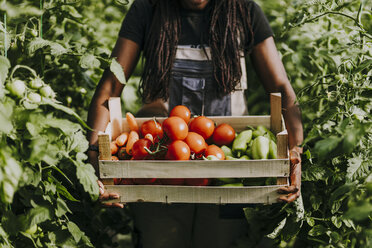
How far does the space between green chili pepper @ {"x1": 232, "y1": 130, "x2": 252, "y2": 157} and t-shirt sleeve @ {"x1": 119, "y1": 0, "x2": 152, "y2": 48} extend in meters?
0.77

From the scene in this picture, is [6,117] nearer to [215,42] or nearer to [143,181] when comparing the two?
[143,181]

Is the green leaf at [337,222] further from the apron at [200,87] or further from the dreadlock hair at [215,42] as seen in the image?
the dreadlock hair at [215,42]

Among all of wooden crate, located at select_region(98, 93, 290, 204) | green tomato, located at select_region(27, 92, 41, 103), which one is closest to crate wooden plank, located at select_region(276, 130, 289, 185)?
wooden crate, located at select_region(98, 93, 290, 204)

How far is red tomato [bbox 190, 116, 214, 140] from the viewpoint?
6.04 feet

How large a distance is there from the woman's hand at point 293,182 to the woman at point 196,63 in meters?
0.51

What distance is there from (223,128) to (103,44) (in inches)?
43.4

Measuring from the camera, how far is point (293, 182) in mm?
1677

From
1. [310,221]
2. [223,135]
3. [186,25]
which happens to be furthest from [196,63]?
[310,221]

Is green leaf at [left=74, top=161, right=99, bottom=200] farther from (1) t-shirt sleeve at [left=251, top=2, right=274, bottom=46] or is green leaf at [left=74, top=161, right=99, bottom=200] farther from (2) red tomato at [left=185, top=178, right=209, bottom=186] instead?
(1) t-shirt sleeve at [left=251, top=2, right=274, bottom=46]

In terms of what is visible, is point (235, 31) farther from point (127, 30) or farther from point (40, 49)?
point (40, 49)

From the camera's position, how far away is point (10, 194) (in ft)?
3.73

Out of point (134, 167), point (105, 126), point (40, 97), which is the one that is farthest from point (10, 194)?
point (105, 126)

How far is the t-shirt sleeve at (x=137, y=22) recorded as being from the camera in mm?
2133

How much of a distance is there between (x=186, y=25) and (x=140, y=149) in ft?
2.79
